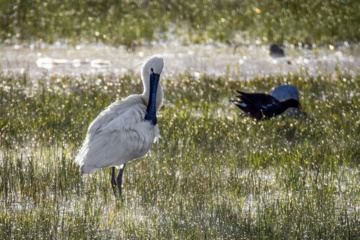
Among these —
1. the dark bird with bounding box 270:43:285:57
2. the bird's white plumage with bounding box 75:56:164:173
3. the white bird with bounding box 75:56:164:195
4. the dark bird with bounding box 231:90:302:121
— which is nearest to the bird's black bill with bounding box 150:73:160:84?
the white bird with bounding box 75:56:164:195

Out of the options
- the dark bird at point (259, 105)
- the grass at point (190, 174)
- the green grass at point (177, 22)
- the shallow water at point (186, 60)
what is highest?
the green grass at point (177, 22)

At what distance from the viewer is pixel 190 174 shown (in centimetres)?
581

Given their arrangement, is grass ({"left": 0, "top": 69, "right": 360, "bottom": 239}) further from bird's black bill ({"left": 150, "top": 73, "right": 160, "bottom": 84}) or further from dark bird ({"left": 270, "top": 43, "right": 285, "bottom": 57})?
dark bird ({"left": 270, "top": 43, "right": 285, "bottom": 57})

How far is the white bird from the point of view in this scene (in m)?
5.21

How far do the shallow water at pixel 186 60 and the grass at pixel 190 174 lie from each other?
1811 millimetres

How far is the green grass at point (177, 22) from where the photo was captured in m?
13.6

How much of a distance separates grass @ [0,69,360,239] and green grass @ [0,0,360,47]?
440 centimetres

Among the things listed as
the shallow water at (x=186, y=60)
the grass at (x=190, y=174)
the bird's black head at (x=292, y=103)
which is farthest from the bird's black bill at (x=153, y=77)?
the shallow water at (x=186, y=60)

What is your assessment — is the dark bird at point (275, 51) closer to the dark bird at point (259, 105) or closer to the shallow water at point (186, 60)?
the shallow water at point (186, 60)

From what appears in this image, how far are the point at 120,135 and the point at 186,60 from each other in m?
6.93

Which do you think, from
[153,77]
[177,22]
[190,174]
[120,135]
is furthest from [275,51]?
[120,135]

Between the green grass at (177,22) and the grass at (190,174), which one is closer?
the grass at (190,174)

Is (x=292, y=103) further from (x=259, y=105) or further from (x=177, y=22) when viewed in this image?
(x=177, y=22)

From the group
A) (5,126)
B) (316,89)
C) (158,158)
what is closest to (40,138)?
(5,126)
